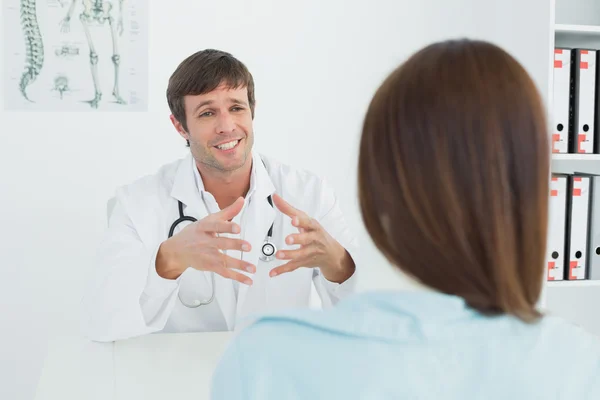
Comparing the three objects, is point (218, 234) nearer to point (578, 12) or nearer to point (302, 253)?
point (302, 253)

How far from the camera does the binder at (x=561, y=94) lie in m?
2.22

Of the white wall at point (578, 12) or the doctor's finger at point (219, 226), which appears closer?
the doctor's finger at point (219, 226)

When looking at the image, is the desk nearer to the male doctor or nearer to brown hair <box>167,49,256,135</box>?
the male doctor

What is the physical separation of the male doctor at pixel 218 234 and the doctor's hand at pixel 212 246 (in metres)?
0.04

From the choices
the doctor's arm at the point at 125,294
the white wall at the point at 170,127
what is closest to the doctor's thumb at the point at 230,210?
the doctor's arm at the point at 125,294

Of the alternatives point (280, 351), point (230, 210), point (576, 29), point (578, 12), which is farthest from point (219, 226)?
point (578, 12)

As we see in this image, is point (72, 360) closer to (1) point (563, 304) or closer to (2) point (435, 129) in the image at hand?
(2) point (435, 129)

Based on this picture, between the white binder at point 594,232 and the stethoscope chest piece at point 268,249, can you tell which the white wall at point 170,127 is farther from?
the stethoscope chest piece at point 268,249

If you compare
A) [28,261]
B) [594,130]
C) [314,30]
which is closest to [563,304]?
[594,130]

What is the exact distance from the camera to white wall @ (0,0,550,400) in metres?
2.51

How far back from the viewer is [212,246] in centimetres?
147

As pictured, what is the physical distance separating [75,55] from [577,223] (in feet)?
5.96

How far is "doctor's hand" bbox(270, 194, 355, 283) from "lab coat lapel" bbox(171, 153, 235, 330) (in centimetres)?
33

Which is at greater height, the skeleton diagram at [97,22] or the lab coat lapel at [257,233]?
the skeleton diagram at [97,22]
